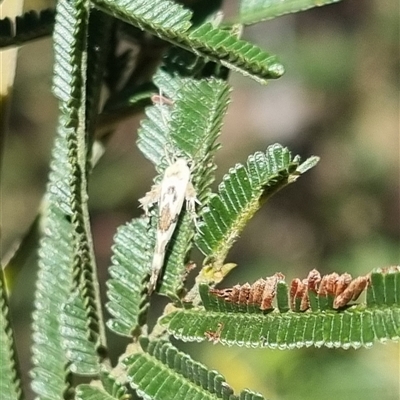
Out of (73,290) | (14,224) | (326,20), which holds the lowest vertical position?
(73,290)

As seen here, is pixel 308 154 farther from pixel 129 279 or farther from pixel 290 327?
pixel 290 327

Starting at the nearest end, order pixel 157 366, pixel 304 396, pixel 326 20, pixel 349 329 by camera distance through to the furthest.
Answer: pixel 349 329, pixel 157 366, pixel 304 396, pixel 326 20

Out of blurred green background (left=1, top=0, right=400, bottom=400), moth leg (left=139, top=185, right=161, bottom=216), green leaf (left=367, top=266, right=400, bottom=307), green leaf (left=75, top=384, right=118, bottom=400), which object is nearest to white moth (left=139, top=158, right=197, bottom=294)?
moth leg (left=139, top=185, right=161, bottom=216)

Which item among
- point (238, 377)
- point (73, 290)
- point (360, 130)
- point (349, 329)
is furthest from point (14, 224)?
point (349, 329)

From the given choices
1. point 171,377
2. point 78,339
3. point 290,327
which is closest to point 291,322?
point 290,327

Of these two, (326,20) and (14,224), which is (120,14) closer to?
(14,224)
